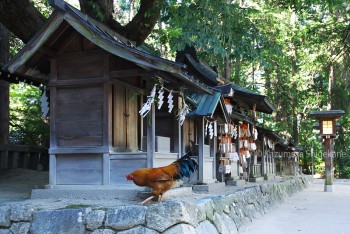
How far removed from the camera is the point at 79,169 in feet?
27.3

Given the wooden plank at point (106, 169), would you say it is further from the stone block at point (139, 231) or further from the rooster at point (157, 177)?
the stone block at point (139, 231)

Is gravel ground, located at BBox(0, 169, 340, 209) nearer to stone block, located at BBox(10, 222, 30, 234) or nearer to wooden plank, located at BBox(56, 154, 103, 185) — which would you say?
stone block, located at BBox(10, 222, 30, 234)

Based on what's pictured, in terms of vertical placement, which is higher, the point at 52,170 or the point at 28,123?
the point at 28,123

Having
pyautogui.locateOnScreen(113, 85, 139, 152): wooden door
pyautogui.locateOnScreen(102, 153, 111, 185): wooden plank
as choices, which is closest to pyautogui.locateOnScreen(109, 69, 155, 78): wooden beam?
pyautogui.locateOnScreen(113, 85, 139, 152): wooden door

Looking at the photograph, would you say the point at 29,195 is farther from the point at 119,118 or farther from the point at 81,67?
the point at 81,67

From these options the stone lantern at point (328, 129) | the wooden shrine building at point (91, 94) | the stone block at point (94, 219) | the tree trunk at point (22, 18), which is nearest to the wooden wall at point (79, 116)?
the wooden shrine building at point (91, 94)

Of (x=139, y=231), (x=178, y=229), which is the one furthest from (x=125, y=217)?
(x=178, y=229)

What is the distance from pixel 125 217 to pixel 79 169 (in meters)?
2.64

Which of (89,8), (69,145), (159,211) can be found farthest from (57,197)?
(89,8)

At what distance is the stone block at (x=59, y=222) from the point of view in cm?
622

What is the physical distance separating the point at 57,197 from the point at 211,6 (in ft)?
21.0

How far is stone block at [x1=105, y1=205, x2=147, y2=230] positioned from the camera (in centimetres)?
597

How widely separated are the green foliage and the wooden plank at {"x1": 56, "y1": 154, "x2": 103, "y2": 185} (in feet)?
31.9

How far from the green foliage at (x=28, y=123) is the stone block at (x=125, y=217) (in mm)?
12457
